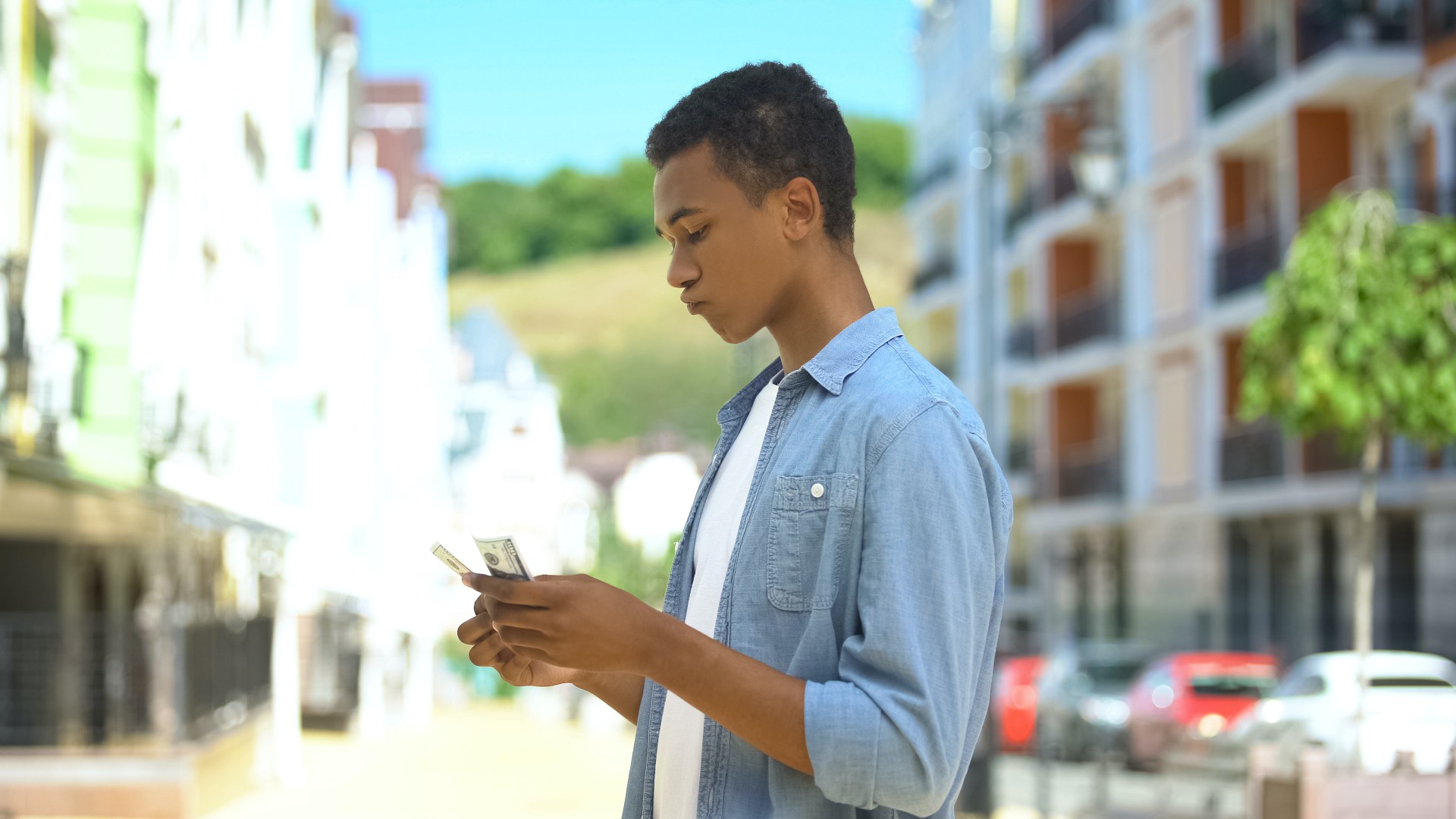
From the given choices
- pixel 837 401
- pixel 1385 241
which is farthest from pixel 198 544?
pixel 837 401

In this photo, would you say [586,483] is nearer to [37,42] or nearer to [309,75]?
[309,75]

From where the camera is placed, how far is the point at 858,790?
1894mm

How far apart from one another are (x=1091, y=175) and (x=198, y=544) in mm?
10871

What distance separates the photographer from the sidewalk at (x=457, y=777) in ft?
54.0

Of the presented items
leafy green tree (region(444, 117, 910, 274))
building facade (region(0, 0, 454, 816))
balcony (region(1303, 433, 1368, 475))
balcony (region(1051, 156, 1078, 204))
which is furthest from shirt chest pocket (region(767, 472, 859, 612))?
leafy green tree (region(444, 117, 910, 274))

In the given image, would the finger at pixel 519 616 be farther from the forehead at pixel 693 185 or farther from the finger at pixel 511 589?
the forehead at pixel 693 185

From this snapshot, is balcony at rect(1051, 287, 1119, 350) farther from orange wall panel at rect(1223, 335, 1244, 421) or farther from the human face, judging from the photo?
the human face

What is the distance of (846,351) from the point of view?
215 cm

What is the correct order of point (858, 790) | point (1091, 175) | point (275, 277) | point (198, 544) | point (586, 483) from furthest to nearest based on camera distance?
1. point (586, 483)
2. point (275, 277)
3. point (198, 544)
4. point (1091, 175)
5. point (858, 790)

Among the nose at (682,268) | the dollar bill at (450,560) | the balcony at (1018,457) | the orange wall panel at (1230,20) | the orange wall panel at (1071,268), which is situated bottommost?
the dollar bill at (450,560)

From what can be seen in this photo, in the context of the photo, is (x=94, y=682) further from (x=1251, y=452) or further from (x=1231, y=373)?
(x=1231, y=373)

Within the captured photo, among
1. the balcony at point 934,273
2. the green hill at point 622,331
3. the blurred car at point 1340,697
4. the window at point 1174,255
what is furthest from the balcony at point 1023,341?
the green hill at point 622,331

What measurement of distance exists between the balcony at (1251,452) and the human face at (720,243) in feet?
86.9

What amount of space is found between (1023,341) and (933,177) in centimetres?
1043
